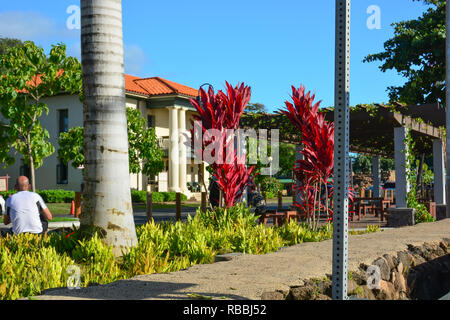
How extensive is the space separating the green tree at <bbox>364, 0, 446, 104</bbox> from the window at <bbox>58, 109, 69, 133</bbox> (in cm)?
2334

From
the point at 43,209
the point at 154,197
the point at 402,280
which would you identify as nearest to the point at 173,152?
the point at 154,197

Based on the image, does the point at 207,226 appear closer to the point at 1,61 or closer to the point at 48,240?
the point at 48,240

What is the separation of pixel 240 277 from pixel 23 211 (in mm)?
4912

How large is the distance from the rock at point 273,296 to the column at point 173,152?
114 feet

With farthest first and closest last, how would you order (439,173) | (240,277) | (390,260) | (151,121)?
(151,121) < (439,173) < (390,260) < (240,277)

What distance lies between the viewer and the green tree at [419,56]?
29.8m

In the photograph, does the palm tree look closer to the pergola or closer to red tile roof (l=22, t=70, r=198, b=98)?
the pergola

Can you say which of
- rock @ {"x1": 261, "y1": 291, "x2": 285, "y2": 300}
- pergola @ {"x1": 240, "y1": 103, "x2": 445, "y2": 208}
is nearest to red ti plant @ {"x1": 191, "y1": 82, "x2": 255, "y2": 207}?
rock @ {"x1": 261, "y1": 291, "x2": 285, "y2": 300}

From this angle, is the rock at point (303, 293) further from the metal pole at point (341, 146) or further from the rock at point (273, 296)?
the metal pole at point (341, 146)

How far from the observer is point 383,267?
6.64 m

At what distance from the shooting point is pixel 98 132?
24.2 feet

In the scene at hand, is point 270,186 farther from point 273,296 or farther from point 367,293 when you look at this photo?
point 273,296

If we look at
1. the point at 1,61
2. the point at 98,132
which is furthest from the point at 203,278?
the point at 1,61

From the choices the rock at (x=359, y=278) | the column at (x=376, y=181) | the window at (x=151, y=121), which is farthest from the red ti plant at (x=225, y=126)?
the window at (x=151, y=121)
